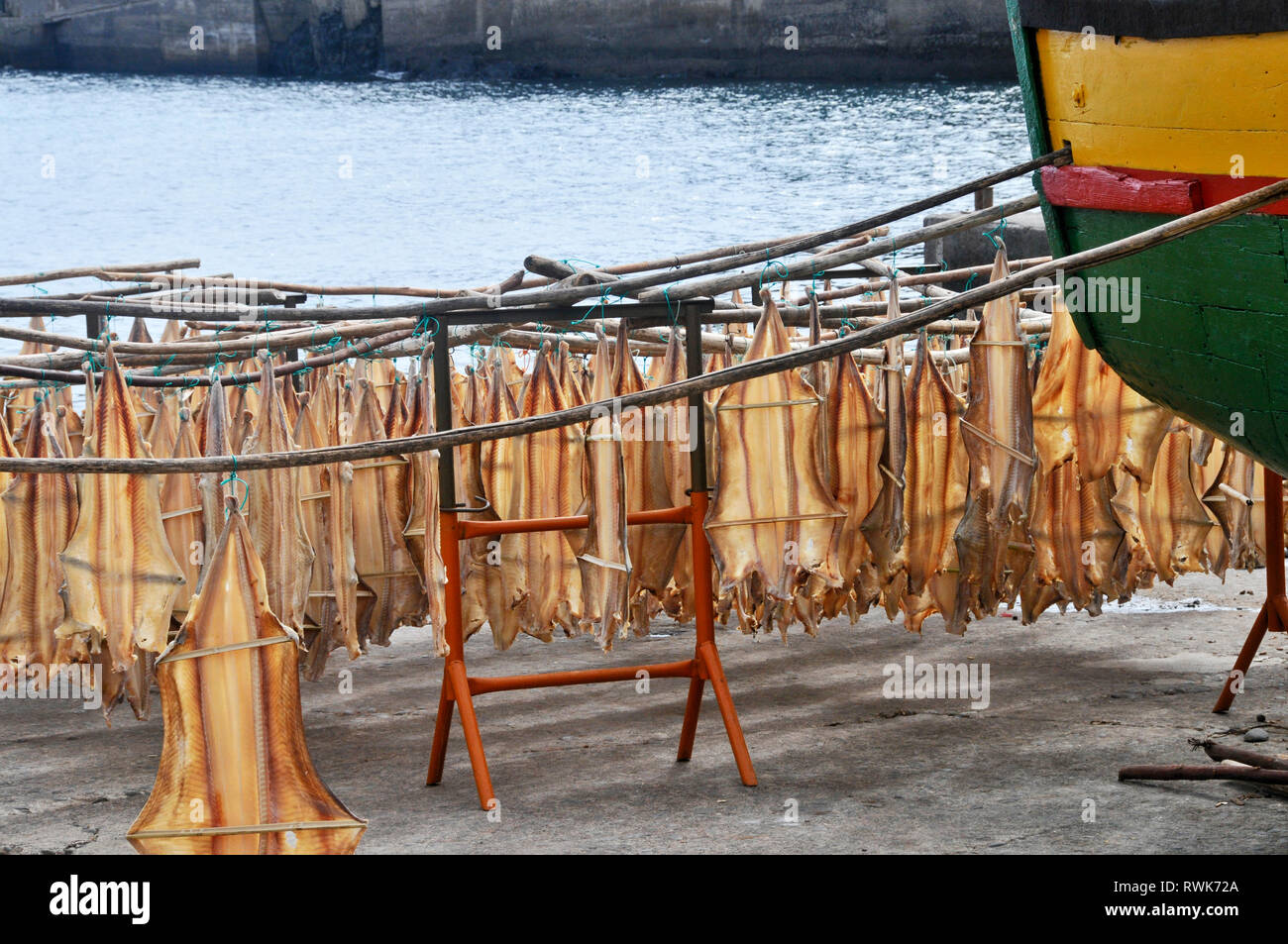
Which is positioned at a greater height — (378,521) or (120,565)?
(120,565)

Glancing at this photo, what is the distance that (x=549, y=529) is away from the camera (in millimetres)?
3721

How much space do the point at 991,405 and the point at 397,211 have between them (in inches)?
739

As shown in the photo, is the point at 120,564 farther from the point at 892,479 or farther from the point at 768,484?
the point at 892,479

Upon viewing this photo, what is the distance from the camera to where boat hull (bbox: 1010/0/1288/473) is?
278 centimetres

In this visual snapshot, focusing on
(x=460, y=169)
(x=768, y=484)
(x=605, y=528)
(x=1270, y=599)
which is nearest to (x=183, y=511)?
(x=605, y=528)

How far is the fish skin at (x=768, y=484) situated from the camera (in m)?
3.63

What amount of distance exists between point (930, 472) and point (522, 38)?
98.5 ft

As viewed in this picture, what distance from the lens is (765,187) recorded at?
67.7ft

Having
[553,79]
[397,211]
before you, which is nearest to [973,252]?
[397,211]

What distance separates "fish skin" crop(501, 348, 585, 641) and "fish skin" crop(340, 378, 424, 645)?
13.6 inches

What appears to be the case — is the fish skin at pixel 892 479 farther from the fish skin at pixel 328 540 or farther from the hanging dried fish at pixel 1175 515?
the fish skin at pixel 328 540

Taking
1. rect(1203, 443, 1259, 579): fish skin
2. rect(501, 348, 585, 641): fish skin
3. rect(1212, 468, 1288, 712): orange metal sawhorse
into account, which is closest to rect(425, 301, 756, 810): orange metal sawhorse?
rect(501, 348, 585, 641): fish skin

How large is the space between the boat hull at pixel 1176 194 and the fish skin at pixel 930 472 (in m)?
0.53

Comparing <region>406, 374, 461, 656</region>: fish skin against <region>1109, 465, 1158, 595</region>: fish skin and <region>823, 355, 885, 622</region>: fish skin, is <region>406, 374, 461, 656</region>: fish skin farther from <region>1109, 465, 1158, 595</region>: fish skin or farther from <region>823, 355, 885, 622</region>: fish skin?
<region>1109, 465, 1158, 595</region>: fish skin
